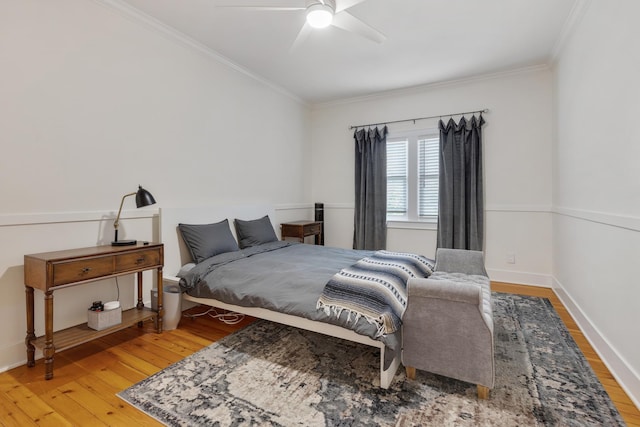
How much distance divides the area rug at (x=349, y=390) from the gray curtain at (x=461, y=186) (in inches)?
72.4

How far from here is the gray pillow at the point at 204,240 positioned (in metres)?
2.98

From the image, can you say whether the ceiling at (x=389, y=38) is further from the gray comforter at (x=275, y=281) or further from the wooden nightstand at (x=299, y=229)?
the gray comforter at (x=275, y=281)

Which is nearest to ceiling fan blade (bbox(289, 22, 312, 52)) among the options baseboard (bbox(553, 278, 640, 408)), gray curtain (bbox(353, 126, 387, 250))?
gray curtain (bbox(353, 126, 387, 250))

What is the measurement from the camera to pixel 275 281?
7.88ft

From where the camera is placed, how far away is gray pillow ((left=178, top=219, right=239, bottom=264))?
9.79 feet

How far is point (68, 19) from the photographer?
7.50 ft

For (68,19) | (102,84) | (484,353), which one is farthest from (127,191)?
(484,353)

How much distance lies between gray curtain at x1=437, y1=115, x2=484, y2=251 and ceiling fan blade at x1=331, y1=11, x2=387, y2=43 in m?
2.15

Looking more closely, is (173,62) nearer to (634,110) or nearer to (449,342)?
(449,342)

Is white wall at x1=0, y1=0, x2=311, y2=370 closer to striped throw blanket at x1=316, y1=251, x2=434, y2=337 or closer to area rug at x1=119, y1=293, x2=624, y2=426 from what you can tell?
area rug at x1=119, y1=293, x2=624, y2=426

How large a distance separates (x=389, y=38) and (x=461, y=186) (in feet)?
6.90

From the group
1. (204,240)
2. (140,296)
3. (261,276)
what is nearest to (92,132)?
(204,240)

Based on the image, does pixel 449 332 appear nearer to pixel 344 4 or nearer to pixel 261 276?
pixel 261 276

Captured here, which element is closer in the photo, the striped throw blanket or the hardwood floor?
the hardwood floor
